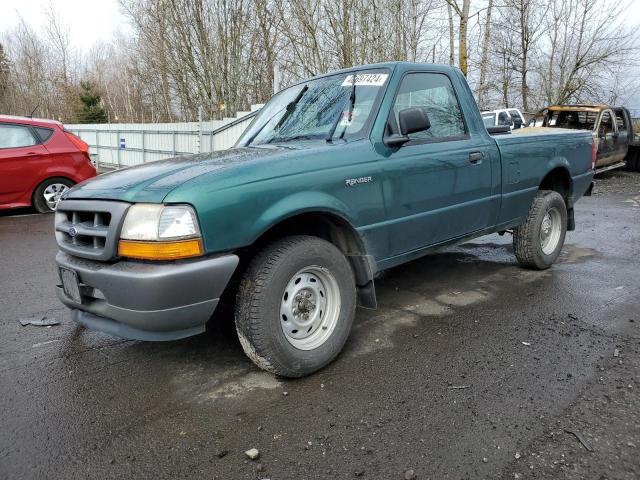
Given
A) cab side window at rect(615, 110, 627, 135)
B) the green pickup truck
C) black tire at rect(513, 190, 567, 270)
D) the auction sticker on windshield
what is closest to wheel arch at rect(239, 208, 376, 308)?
the green pickup truck

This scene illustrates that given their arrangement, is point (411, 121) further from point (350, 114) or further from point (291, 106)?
point (291, 106)

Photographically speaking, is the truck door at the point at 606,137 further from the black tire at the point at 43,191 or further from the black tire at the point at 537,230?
the black tire at the point at 43,191

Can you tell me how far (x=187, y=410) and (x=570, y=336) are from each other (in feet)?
8.70

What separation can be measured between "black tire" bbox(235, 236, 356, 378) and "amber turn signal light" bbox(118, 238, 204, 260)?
396mm

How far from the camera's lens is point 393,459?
222 centimetres

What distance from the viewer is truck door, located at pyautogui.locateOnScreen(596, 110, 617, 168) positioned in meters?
13.3

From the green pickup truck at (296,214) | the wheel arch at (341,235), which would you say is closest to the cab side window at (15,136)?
the green pickup truck at (296,214)

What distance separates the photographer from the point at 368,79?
142 inches

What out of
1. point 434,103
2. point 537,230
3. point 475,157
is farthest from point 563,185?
point 434,103

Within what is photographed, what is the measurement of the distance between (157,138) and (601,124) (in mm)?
13751

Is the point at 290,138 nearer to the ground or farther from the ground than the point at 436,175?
farther from the ground

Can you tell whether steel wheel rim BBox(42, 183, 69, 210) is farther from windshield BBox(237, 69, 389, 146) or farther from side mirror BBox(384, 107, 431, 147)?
side mirror BBox(384, 107, 431, 147)

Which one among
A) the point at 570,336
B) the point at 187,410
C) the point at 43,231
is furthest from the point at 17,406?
the point at 43,231

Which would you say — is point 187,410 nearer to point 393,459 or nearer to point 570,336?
point 393,459
